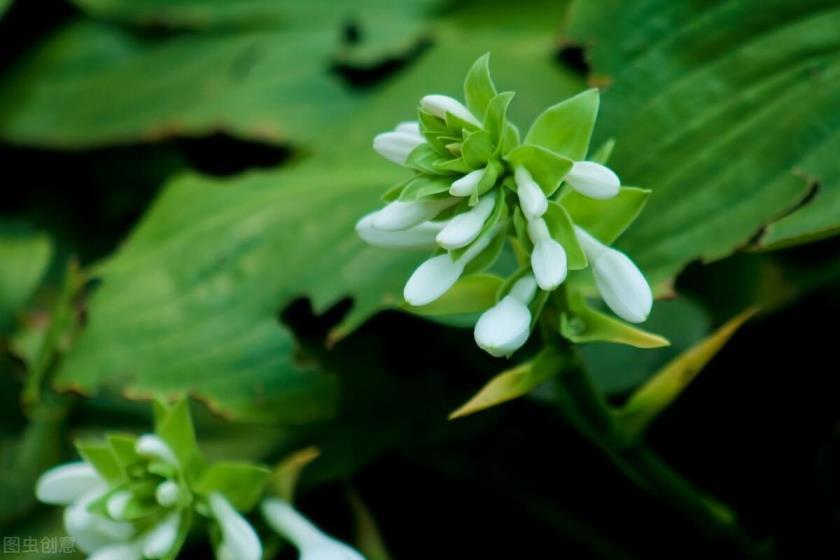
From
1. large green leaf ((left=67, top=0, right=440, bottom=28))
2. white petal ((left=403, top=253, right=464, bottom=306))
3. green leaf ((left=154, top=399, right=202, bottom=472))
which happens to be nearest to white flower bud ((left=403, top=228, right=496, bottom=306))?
white petal ((left=403, top=253, right=464, bottom=306))

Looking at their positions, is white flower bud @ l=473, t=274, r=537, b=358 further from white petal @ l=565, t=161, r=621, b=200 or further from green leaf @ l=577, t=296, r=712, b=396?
green leaf @ l=577, t=296, r=712, b=396

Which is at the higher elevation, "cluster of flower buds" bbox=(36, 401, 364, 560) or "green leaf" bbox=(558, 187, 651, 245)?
"green leaf" bbox=(558, 187, 651, 245)

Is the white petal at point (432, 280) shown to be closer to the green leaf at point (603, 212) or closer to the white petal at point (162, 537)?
the green leaf at point (603, 212)

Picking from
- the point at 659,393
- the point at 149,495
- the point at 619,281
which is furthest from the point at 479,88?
the point at 149,495

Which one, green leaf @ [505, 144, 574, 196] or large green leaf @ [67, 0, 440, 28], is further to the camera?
large green leaf @ [67, 0, 440, 28]

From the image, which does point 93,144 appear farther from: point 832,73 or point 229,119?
point 832,73

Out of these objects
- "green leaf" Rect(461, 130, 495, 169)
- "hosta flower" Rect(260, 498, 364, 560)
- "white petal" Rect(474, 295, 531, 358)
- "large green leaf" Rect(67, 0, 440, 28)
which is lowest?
"hosta flower" Rect(260, 498, 364, 560)

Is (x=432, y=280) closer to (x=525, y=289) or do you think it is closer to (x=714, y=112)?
(x=525, y=289)
